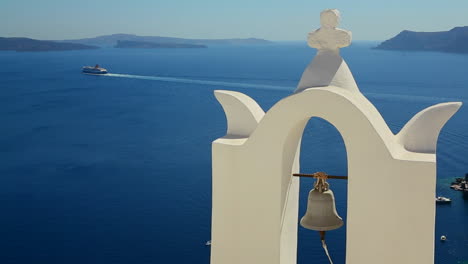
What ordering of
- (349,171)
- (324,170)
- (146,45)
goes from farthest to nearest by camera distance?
(146,45), (324,170), (349,171)

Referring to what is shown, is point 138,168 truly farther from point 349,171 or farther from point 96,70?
point 96,70

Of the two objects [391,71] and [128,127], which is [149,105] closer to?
[128,127]

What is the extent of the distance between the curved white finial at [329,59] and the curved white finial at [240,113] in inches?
17.0

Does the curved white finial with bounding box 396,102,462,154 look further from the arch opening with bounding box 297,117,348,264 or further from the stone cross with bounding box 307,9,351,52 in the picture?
the arch opening with bounding box 297,117,348,264

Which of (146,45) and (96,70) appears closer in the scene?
(96,70)

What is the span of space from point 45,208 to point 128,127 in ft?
47.3

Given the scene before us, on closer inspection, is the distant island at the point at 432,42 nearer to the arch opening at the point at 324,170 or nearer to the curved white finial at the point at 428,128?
the arch opening at the point at 324,170

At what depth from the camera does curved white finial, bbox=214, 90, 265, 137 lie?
372 centimetres

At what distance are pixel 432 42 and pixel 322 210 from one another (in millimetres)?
116752

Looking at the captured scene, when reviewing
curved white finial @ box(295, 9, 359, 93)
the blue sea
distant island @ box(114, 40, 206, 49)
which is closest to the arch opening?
the blue sea

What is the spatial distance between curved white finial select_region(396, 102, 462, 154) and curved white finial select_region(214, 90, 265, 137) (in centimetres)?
97

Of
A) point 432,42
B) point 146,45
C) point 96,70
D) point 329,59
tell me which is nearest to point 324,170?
point 329,59

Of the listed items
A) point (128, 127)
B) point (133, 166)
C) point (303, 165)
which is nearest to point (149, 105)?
point (128, 127)

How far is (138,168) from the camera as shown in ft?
93.6
